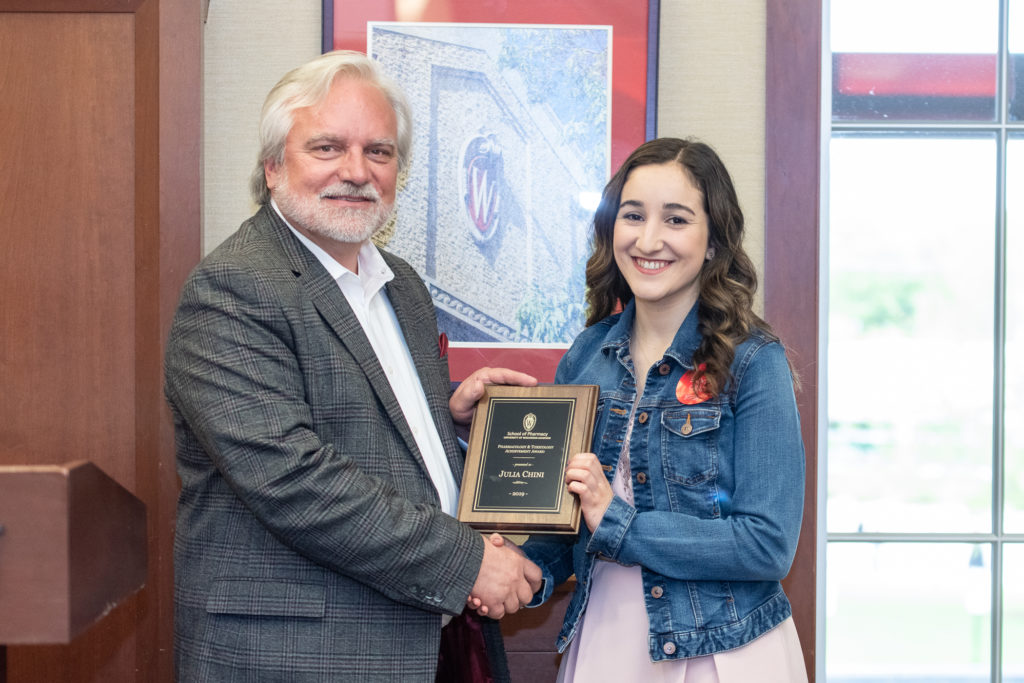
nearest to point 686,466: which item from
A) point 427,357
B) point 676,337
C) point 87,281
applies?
point 676,337

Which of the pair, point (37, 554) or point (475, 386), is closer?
point (37, 554)

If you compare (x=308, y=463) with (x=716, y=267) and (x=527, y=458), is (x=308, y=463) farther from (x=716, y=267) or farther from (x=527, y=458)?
(x=716, y=267)

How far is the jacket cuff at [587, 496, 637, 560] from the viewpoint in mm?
1827

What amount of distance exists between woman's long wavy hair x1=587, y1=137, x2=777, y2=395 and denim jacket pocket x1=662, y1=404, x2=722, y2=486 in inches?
2.3

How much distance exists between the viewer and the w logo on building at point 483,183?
280 cm

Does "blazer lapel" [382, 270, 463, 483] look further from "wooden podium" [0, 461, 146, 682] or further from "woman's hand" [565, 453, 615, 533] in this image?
"wooden podium" [0, 461, 146, 682]

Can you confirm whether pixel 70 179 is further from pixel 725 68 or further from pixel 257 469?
pixel 725 68

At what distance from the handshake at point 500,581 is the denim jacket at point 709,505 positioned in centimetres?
13

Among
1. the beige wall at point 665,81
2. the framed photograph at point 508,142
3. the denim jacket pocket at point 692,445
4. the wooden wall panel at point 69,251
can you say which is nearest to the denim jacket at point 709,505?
the denim jacket pocket at point 692,445

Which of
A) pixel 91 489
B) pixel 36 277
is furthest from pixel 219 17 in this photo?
pixel 91 489

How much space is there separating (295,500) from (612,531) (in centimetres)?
60

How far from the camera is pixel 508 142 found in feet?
9.21

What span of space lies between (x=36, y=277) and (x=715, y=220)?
1.97 m

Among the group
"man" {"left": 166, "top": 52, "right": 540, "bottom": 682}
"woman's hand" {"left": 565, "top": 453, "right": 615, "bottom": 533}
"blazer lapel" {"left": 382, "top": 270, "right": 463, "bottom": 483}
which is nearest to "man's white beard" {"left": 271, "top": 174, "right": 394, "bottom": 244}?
"man" {"left": 166, "top": 52, "right": 540, "bottom": 682}
